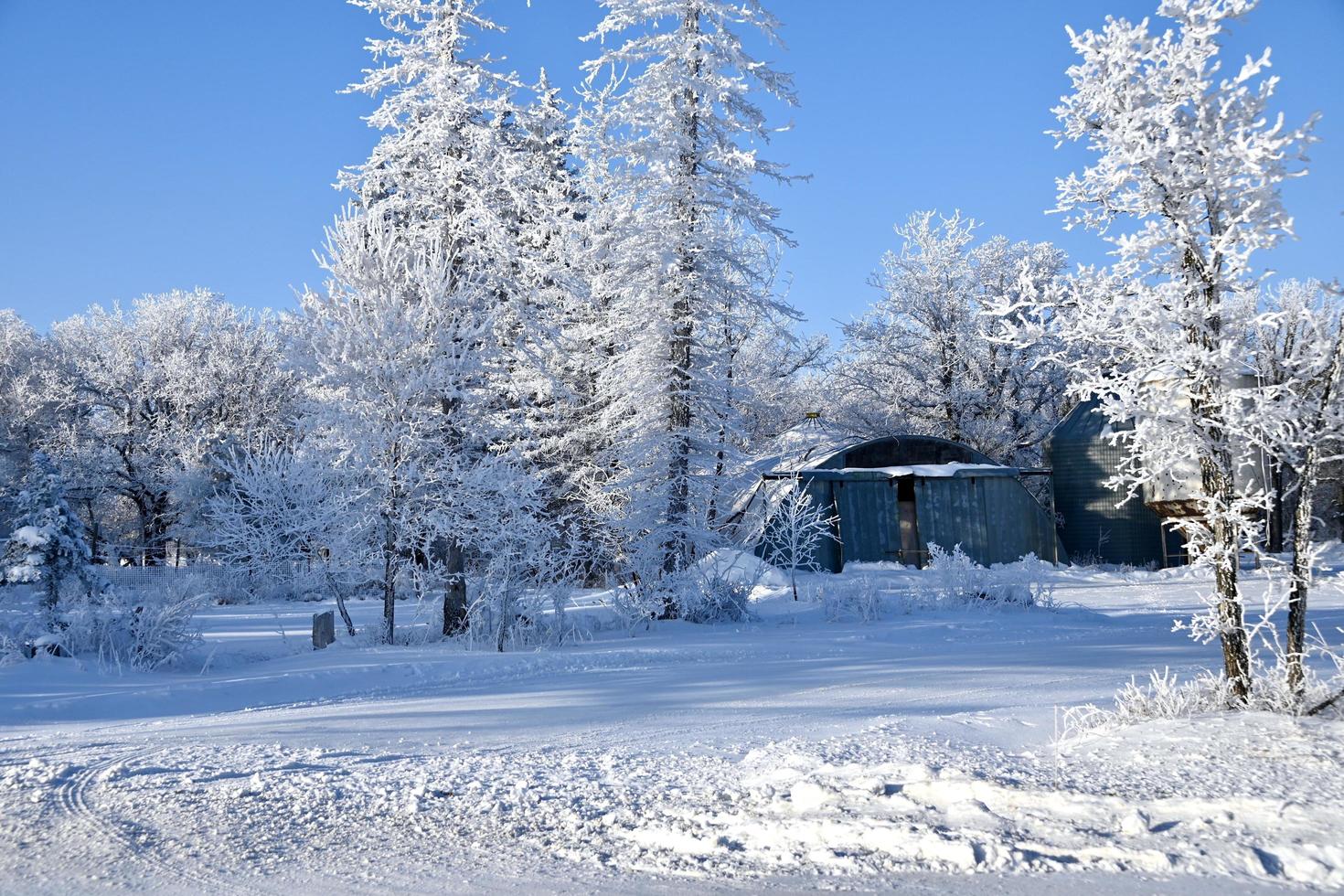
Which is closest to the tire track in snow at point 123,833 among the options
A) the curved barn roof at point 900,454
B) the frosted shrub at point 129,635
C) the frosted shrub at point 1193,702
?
the frosted shrub at point 1193,702

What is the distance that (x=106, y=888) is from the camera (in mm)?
3982

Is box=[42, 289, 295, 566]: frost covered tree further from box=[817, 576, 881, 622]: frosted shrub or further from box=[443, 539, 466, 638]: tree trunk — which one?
box=[817, 576, 881, 622]: frosted shrub

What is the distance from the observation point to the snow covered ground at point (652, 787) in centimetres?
405

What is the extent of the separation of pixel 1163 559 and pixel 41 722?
2947 cm

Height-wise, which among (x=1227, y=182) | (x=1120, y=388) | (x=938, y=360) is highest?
(x=938, y=360)

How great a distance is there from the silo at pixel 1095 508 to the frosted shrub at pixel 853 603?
16503mm

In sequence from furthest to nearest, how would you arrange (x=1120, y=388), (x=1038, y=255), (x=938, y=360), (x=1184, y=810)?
(x=1038, y=255) → (x=938, y=360) → (x=1120, y=388) → (x=1184, y=810)

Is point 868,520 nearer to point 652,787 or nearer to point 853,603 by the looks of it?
point 853,603

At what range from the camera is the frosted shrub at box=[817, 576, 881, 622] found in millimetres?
16000

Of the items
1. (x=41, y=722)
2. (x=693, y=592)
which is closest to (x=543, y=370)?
(x=693, y=592)

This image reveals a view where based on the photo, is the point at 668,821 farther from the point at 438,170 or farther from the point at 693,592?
the point at 438,170

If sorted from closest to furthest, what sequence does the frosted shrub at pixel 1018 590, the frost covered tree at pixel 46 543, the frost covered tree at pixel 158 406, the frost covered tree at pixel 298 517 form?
the frost covered tree at pixel 46 543 → the frost covered tree at pixel 298 517 → the frosted shrub at pixel 1018 590 → the frost covered tree at pixel 158 406

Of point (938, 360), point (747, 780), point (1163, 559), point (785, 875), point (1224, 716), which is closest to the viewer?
point (785, 875)

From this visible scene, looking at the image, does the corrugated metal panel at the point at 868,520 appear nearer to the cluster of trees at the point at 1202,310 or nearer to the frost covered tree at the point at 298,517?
the frost covered tree at the point at 298,517
